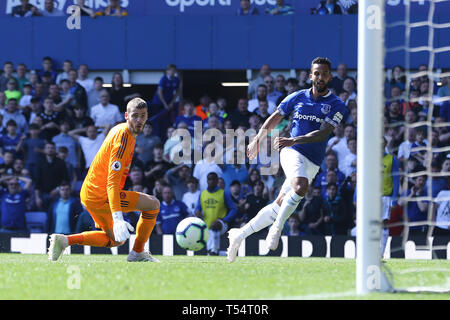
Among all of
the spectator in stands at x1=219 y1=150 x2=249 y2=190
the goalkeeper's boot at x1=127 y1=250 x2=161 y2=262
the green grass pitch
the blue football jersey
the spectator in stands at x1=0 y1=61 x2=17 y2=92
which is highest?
the spectator in stands at x1=0 y1=61 x2=17 y2=92

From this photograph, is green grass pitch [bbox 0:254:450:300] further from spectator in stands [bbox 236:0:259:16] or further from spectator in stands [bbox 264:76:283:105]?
spectator in stands [bbox 236:0:259:16]

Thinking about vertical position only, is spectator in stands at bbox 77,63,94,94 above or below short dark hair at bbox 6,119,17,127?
above

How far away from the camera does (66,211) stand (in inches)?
592

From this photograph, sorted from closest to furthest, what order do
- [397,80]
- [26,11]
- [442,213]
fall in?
[442,213]
[397,80]
[26,11]

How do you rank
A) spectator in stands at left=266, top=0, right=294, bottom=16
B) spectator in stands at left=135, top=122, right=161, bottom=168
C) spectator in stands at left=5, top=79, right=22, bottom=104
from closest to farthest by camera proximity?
1. spectator in stands at left=135, top=122, right=161, bottom=168
2. spectator in stands at left=5, top=79, right=22, bottom=104
3. spectator in stands at left=266, top=0, right=294, bottom=16

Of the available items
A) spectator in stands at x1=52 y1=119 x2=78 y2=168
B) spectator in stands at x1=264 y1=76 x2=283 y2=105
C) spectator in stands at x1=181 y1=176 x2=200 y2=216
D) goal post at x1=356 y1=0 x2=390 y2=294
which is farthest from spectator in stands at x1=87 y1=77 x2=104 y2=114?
goal post at x1=356 y1=0 x2=390 y2=294

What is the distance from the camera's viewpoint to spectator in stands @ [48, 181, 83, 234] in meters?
15.0

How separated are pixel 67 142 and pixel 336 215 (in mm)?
5330

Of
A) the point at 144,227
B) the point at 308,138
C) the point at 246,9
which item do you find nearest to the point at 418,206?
the point at 308,138

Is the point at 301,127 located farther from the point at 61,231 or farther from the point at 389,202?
the point at 61,231

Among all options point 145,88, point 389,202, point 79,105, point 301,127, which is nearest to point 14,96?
point 79,105

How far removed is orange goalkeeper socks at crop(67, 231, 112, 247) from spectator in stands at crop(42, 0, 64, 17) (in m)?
10.9

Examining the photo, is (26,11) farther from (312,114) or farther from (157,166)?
(312,114)
